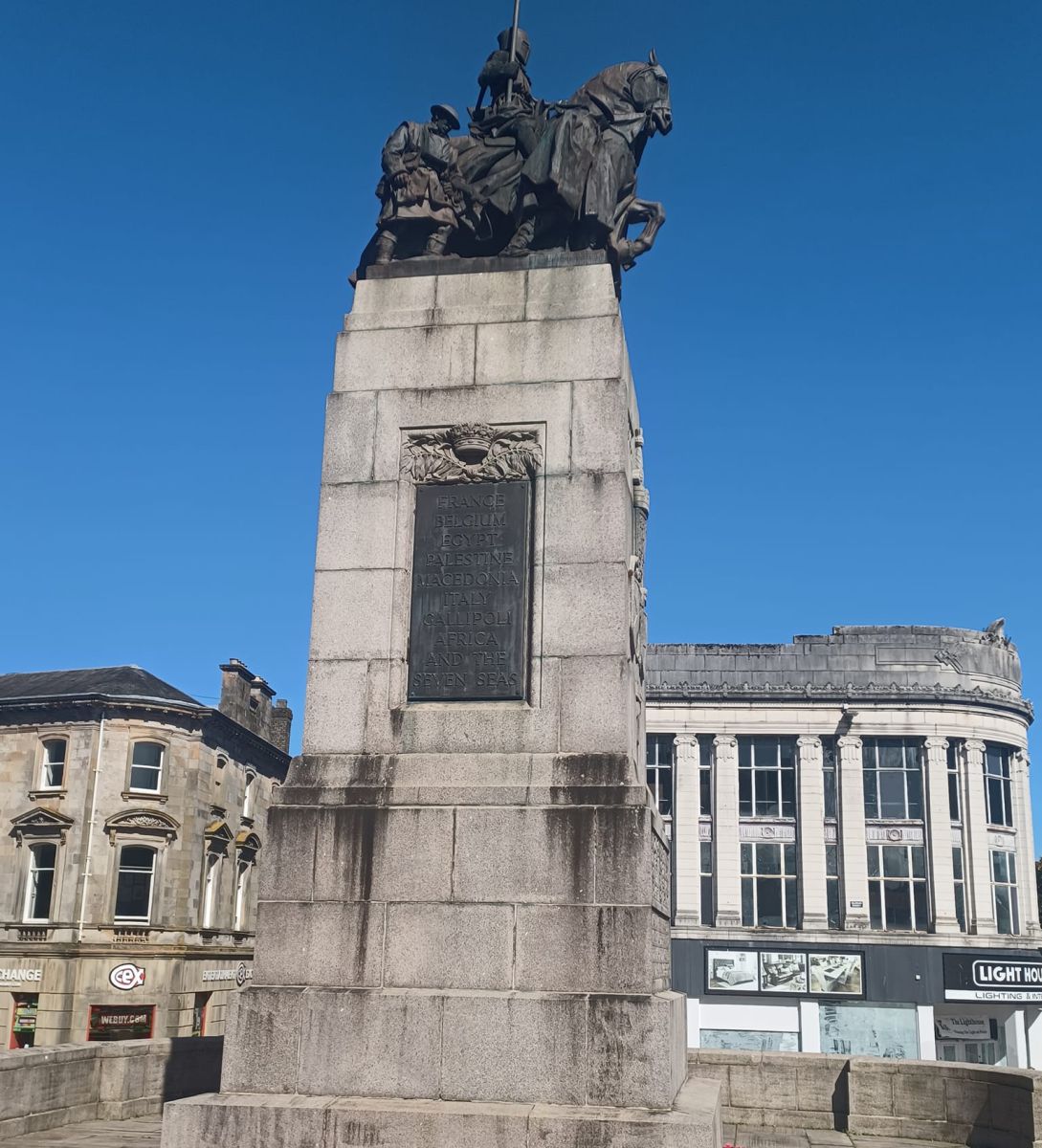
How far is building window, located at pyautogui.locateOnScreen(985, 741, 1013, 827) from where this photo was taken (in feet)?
189

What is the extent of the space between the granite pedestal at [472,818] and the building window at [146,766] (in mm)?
36720

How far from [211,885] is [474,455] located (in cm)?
4109

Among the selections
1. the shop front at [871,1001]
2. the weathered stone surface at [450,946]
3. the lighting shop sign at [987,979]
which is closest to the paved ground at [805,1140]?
the weathered stone surface at [450,946]

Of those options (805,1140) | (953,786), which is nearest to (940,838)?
(953,786)

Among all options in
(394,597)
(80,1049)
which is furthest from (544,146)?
(80,1049)

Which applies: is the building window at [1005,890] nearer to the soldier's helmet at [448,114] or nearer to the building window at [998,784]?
the building window at [998,784]

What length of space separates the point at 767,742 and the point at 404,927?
48701 mm

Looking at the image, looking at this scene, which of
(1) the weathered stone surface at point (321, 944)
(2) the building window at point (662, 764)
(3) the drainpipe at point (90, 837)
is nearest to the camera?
(1) the weathered stone surface at point (321, 944)

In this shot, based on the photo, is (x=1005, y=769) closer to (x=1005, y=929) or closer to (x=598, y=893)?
(x=1005, y=929)

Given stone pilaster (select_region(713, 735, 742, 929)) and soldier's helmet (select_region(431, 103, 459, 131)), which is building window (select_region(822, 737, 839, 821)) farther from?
soldier's helmet (select_region(431, 103, 459, 131))

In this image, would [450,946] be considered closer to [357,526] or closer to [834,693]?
[357,526]

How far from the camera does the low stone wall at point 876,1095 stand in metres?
14.3

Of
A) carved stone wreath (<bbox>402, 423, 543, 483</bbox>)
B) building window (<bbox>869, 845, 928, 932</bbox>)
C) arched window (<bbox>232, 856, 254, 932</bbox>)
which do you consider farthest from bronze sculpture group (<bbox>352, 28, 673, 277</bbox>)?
building window (<bbox>869, 845, 928, 932</bbox>)

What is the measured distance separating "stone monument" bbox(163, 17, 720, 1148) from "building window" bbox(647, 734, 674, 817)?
147 ft
